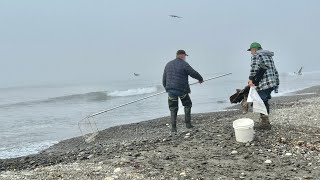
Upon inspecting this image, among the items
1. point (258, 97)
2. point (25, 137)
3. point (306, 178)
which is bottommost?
point (25, 137)

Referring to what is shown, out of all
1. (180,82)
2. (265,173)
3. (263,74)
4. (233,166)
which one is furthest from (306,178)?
(180,82)

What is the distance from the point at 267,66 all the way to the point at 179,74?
8.11 feet

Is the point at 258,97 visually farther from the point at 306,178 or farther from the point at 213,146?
the point at 306,178

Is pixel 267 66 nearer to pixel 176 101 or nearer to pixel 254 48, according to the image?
pixel 254 48

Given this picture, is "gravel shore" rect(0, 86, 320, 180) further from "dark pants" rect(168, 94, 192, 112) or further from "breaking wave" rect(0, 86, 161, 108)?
"breaking wave" rect(0, 86, 161, 108)

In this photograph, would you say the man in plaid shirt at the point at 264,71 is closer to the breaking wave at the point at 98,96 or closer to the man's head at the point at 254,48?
the man's head at the point at 254,48

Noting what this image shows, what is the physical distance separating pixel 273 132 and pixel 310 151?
4.78 feet

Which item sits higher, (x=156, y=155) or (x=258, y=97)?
(x=258, y=97)

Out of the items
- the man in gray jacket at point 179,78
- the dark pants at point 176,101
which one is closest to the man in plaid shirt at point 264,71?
the man in gray jacket at point 179,78

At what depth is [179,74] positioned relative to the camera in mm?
10602

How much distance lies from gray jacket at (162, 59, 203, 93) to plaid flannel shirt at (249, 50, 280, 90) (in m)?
1.94

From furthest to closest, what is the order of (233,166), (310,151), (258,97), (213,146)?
(258,97) → (213,146) → (310,151) → (233,166)

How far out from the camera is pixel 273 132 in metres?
8.88

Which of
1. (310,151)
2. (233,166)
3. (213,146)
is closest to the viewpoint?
(233,166)
